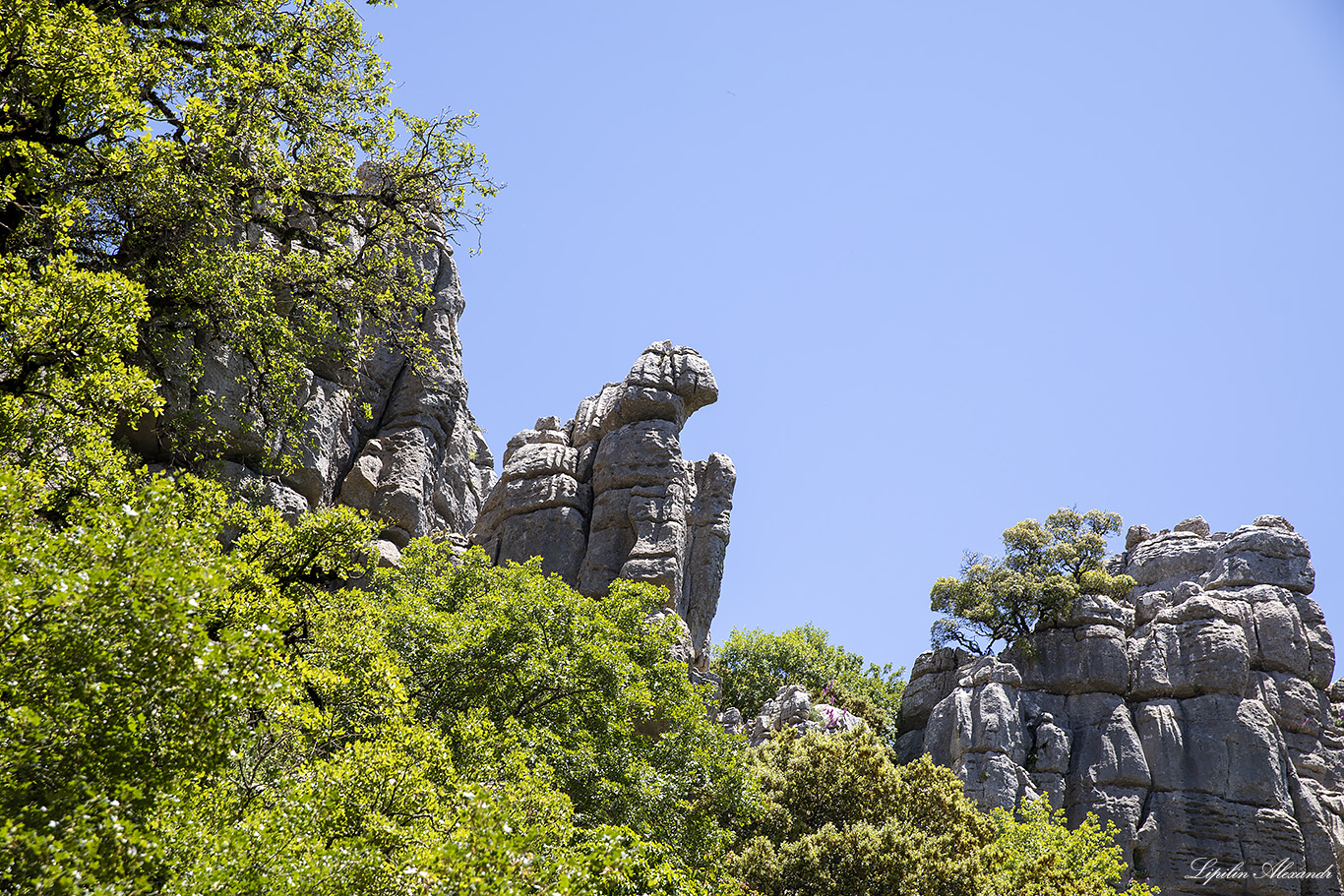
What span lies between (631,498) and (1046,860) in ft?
82.6

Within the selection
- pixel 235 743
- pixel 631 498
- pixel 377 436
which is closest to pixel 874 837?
pixel 235 743

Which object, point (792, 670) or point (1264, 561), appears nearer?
point (1264, 561)

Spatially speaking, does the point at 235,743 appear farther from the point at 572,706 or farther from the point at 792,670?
the point at 792,670

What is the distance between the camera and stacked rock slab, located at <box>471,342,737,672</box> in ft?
145

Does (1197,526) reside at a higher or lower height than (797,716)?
higher

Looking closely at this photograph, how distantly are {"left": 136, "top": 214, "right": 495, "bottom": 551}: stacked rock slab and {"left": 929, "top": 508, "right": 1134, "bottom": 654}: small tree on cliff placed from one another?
2647 cm

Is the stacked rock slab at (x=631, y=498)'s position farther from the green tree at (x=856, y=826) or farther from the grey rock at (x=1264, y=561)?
the grey rock at (x=1264, y=561)

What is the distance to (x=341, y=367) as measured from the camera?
31.3m

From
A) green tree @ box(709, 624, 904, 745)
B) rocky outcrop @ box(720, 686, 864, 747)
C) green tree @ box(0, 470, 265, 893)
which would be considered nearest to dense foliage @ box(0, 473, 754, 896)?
green tree @ box(0, 470, 265, 893)

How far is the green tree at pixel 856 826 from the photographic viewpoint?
2250cm

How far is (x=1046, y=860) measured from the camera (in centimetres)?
2492

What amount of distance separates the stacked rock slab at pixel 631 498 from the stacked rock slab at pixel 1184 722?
44.8 feet

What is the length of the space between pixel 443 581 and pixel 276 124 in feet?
42.4

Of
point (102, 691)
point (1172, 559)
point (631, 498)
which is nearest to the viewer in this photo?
point (102, 691)
